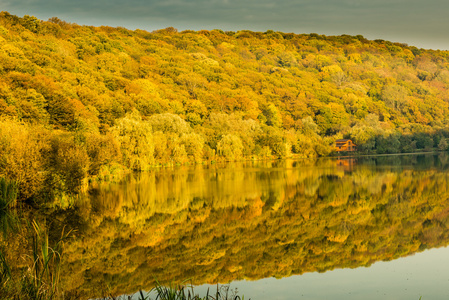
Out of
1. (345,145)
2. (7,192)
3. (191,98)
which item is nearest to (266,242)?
(7,192)

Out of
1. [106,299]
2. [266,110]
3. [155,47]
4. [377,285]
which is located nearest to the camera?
[106,299]

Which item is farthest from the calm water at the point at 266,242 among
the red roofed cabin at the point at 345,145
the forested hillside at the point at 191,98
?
the red roofed cabin at the point at 345,145

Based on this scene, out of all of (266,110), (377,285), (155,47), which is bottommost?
(377,285)

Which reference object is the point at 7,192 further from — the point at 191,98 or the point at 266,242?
the point at 191,98

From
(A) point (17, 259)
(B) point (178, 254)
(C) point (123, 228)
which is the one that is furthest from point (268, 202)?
(A) point (17, 259)

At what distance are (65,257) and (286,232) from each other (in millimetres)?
6437

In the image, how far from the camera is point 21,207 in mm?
16703

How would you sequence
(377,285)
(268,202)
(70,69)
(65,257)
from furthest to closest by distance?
(70,69)
(268,202)
(65,257)
(377,285)

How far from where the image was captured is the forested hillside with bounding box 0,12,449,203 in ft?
84.2

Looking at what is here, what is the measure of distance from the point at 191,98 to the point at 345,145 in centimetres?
2755

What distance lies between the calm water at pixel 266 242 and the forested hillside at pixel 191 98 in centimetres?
308

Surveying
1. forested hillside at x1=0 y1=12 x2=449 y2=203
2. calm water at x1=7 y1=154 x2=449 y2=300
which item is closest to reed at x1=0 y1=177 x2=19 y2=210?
forested hillside at x1=0 y1=12 x2=449 y2=203

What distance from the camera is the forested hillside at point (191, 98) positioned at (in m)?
25.7

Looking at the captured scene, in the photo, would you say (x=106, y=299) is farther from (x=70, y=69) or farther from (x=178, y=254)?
(x=70, y=69)
